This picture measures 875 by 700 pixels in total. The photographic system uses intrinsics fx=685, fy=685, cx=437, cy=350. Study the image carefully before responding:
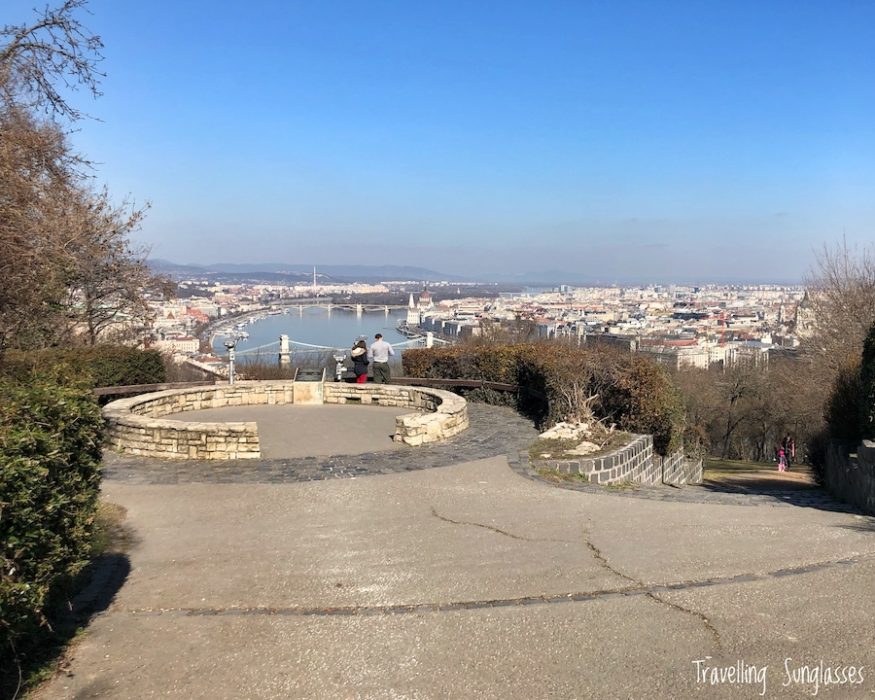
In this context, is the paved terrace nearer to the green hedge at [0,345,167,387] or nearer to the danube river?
the green hedge at [0,345,167,387]

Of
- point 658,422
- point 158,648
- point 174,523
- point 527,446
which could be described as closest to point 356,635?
point 158,648

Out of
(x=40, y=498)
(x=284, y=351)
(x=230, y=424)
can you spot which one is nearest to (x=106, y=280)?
(x=284, y=351)

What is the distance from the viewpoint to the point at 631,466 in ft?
32.6

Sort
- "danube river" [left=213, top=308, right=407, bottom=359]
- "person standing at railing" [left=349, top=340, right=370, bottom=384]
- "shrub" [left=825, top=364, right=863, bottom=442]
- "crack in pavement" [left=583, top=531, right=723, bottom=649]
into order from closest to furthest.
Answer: "crack in pavement" [left=583, top=531, right=723, bottom=649]
"shrub" [left=825, top=364, right=863, bottom=442]
"person standing at railing" [left=349, top=340, right=370, bottom=384]
"danube river" [left=213, top=308, right=407, bottom=359]

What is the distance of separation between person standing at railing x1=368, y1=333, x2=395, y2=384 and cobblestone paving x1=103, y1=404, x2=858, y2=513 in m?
4.65

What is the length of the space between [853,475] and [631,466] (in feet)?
10.2

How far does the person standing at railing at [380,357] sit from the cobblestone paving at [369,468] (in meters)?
4.65

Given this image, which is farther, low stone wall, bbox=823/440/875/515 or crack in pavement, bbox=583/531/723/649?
low stone wall, bbox=823/440/875/515

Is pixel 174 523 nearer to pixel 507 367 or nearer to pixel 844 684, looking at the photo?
pixel 844 684

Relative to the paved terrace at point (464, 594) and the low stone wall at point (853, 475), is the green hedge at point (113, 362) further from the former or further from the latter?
the low stone wall at point (853, 475)

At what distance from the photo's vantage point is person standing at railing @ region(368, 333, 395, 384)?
1466cm

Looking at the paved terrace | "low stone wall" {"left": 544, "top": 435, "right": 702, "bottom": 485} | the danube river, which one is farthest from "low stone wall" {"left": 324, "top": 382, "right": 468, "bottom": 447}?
the danube river

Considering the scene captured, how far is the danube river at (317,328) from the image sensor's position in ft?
85.4

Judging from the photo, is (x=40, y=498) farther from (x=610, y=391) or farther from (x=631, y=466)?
(x=610, y=391)
